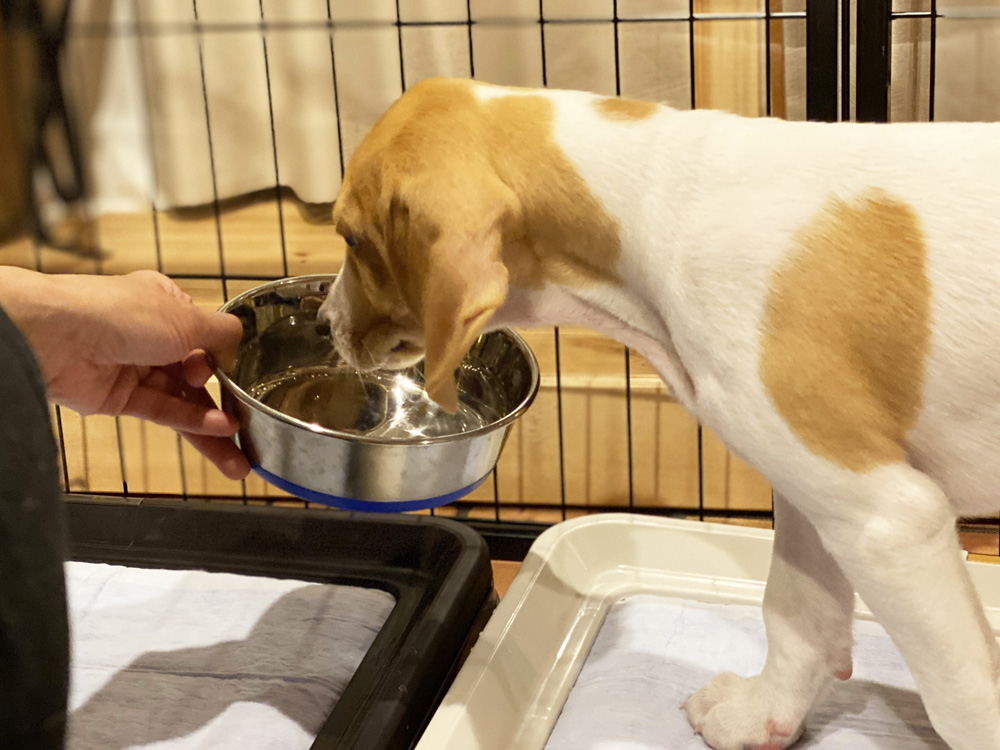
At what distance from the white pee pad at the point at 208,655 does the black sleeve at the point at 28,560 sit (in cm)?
63

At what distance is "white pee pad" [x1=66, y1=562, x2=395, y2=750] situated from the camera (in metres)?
1.23

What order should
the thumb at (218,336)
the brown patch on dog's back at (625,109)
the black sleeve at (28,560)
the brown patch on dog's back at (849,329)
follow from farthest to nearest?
the thumb at (218,336) → the brown patch on dog's back at (625,109) → the brown patch on dog's back at (849,329) → the black sleeve at (28,560)

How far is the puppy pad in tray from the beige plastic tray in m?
0.03

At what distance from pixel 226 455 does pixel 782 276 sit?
2.25ft

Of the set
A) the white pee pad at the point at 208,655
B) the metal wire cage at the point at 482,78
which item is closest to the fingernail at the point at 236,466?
the white pee pad at the point at 208,655

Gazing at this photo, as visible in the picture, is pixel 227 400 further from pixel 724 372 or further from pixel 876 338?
pixel 876 338

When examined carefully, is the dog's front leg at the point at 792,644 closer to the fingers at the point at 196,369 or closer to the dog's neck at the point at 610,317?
the dog's neck at the point at 610,317

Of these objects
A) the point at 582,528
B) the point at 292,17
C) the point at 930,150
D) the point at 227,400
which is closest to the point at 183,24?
the point at 292,17

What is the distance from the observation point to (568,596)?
1.47m

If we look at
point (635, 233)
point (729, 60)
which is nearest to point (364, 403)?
→ point (635, 233)

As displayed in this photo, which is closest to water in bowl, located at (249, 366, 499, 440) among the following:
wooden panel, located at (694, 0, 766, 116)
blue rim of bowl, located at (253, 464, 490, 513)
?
blue rim of bowl, located at (253, 464, 490, 513)

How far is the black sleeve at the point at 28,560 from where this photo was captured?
0.53 metres

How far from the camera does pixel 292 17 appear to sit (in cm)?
184

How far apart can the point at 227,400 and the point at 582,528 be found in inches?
23.0
